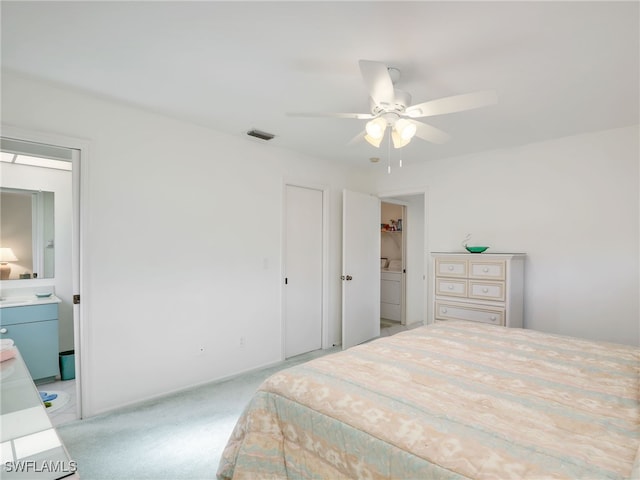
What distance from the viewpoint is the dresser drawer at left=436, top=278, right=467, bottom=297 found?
3.51 meters

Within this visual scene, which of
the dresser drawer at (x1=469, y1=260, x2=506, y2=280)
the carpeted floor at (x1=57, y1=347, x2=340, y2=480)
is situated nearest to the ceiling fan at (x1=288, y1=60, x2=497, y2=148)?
the dresser drawer at (x1=469, y1=260, x2=506, y2=280)

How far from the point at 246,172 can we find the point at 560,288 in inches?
133

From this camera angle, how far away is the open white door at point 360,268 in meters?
4.14

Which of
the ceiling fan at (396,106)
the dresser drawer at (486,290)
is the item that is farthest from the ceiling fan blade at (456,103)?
the dresser drawer at (486,290)

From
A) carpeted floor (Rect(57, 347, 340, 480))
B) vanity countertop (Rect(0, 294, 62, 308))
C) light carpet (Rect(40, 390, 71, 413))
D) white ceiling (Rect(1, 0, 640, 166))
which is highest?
white ceiling (Rect(1, 0, 640, 166))

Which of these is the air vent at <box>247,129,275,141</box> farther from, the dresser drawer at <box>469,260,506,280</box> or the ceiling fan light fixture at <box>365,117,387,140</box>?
the dresser drawer at <box>469,260,506,280</box>

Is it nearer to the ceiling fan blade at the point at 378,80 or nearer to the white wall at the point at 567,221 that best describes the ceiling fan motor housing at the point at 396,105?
the ceiling fan blade at the point at 378,80

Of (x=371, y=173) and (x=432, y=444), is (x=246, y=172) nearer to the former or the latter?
(x=371, y=173)

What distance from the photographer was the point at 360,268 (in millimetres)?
4371

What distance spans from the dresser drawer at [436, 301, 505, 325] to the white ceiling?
1.80 metres

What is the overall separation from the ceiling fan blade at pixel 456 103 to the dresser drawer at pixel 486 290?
208cm

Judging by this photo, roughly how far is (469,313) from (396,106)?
95.2 inches

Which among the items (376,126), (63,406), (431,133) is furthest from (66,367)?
(431,133)

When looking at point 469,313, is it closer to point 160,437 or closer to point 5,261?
point 160,437
